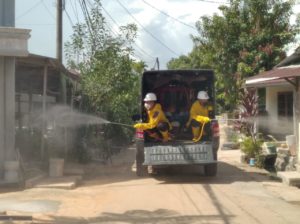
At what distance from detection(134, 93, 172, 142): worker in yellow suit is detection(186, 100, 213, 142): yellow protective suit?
66 cm

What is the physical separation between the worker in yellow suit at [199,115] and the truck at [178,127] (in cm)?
14

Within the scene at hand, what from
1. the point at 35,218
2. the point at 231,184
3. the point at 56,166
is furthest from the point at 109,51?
the point at 35,218

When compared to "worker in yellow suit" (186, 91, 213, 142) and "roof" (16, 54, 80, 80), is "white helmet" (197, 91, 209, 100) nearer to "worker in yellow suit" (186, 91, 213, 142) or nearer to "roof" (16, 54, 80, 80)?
"worker in yellow suit" (186, 91, 213, 142)

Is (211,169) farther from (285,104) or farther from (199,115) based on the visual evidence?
(285,104)

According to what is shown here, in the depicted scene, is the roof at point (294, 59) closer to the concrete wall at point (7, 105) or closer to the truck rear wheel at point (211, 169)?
the truck rear wheel at point (211, 169)

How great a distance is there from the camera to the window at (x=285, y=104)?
22406 mm

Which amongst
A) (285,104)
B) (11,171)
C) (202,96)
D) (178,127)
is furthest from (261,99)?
(11,171)

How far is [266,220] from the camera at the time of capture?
27.3ft

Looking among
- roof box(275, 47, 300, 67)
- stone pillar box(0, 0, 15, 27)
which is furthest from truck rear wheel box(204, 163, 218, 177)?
roof box(275, 47, 300, 67)

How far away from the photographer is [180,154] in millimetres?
12492

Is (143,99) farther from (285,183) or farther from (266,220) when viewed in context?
(266,220)

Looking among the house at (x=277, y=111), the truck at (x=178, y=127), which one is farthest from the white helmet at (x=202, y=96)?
the house at (x=277, y=111)

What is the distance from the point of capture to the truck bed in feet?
40.9

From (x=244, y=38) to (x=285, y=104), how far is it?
17.9 feet
